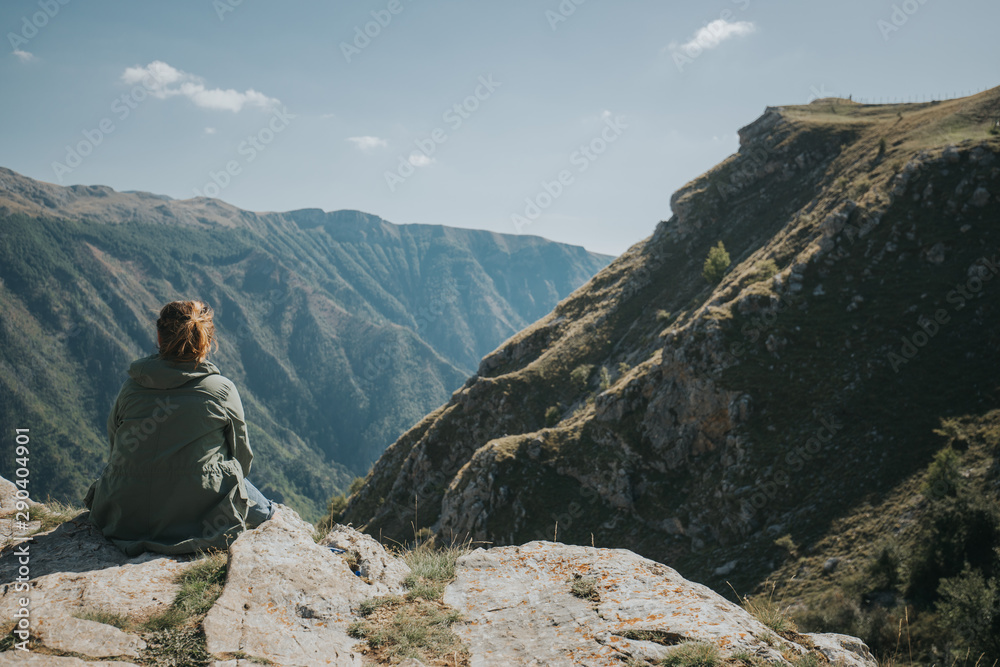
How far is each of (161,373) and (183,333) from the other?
1.96ft

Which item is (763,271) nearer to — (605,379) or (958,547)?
(605,379)

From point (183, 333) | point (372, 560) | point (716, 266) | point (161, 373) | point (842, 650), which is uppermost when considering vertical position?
point (716, 266)

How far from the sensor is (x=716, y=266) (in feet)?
173

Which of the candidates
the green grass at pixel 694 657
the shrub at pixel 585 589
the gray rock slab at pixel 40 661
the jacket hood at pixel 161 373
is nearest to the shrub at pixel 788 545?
the shrub at pixel 585 589

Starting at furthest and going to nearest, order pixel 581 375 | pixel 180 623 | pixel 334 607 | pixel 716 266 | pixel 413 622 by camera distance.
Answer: pixel 581 375 → pixel 716 266 → pixel 334 607 → pixel 413 622 → pixel 180 623

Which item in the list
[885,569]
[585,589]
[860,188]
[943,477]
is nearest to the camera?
[585,589]

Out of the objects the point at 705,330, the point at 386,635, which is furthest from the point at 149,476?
the point at 705,330

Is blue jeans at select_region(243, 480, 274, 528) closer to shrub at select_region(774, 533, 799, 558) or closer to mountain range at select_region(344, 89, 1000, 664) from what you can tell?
mountain range at select_region(344, 89, 1000, 664)

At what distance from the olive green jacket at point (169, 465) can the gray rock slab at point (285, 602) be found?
699 millimetres

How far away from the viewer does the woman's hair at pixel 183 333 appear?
641 centimetres

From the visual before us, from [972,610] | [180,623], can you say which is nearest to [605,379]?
[972,610]

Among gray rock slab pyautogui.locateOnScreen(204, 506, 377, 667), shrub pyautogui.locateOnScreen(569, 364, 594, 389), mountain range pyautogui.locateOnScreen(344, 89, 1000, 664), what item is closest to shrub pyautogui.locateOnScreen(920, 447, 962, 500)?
mountain range pyautogui.locateOnScreen(344, 89, 1000, 664)

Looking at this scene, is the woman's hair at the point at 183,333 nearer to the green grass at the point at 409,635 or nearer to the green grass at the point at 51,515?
the green grass at the point at 51,515

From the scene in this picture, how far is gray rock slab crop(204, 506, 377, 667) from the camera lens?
16.6ft
